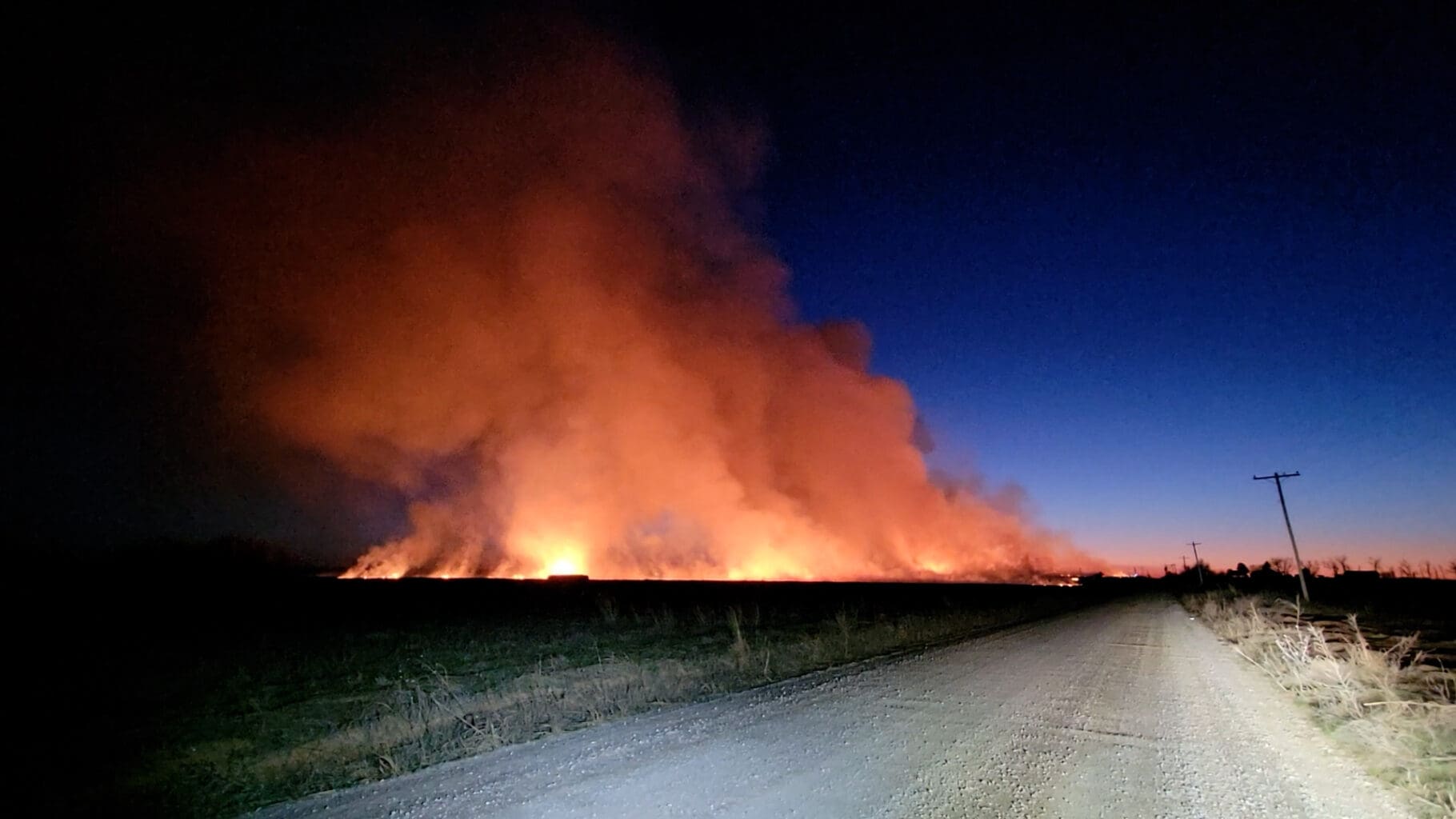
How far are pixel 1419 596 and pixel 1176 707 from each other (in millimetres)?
59254

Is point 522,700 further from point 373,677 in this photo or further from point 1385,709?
point 1385,709

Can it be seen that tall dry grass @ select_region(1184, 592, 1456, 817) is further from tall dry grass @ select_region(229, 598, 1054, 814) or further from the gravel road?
tall dry grass @ select_region(229, 598, 1054, 814)

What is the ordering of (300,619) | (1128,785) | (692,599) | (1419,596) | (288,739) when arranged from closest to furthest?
(1128,785)
(288,739)
(300,619)
(692,599)
(1419,596)

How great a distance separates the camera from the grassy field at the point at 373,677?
7.24m

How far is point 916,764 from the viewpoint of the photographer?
6.19 metres

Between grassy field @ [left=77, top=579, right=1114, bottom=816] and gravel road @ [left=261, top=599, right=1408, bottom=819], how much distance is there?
3.78 ft

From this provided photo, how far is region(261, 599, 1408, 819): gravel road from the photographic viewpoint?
5312mm

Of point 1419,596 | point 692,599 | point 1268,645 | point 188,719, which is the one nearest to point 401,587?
point 692,599

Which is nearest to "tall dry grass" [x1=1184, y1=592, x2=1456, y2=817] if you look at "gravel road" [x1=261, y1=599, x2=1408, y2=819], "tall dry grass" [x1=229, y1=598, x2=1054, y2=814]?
"gravel road" [x1=261, y1=599, x2=1408, y2=819]

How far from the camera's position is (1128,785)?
581 centimetres

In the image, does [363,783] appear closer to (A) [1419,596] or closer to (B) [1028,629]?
(B) [1028,629]

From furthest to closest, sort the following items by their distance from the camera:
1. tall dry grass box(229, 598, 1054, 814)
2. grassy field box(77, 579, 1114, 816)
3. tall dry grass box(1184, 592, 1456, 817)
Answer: grassy field box(77, 579, 1114, 816) < tall dry grass box(229, 598, 1054, 814) < tall dry grass box(1184, 592, 1456, 817)

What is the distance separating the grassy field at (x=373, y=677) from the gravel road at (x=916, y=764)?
3.78ft

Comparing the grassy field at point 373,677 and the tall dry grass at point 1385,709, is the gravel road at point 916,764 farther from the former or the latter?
the grassy field at point 373,677
